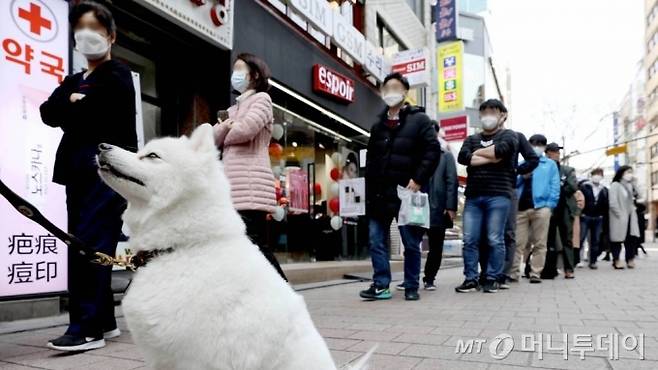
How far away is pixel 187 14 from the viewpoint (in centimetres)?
680

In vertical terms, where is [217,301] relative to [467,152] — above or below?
below

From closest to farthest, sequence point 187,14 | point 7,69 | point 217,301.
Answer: point 217,301, point 7,69, point 187,14

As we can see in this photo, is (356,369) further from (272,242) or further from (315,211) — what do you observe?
(315,211)

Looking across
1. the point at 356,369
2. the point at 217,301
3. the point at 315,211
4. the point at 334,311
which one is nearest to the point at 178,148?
the point at 217,301

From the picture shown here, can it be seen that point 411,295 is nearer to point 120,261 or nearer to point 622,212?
point 120,261

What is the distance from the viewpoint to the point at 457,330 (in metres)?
4.05

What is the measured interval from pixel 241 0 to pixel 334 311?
539 centimetres

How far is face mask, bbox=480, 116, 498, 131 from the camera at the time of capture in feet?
22.3

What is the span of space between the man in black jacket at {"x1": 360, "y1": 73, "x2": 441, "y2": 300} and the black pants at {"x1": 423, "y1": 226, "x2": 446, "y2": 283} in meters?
1.29

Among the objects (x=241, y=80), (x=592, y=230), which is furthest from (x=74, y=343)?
(x=592, y=230)

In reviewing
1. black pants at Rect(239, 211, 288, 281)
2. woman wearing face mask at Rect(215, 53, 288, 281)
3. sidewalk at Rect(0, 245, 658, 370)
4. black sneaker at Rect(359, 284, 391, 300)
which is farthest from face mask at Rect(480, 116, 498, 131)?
black pants at Rect(239, 211, 288, 281)

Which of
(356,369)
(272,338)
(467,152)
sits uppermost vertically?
(467,152)

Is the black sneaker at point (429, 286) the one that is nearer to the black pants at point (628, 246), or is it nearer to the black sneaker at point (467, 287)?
the black sneaker at point (467, 287)

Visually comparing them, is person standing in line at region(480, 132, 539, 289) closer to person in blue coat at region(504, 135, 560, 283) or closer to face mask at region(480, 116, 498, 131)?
face mask at region(480, 116, 498, 131)
